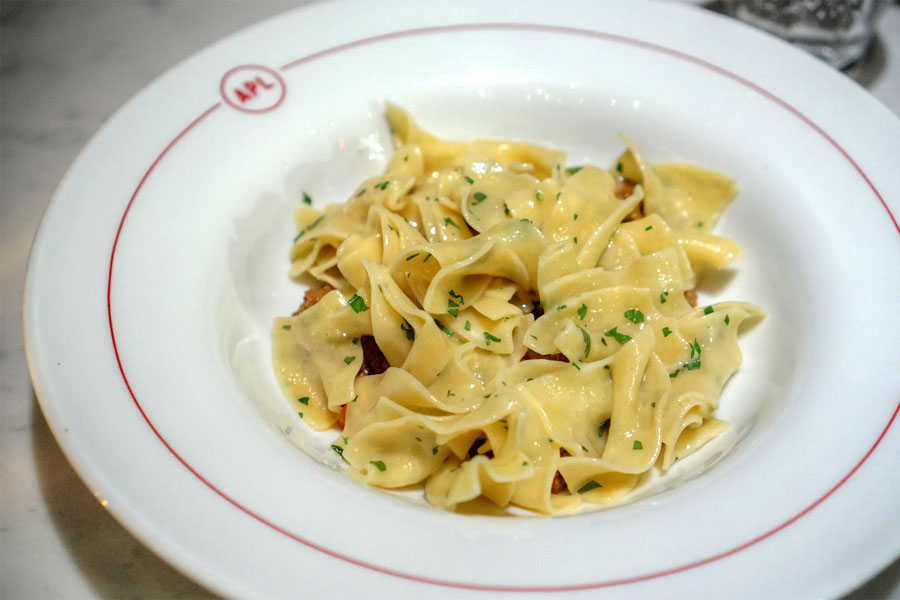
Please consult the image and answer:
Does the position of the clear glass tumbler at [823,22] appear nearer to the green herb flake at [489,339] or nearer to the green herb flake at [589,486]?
the green herb flake at [489,339]

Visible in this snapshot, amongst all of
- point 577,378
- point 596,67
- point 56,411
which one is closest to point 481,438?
point 577,378

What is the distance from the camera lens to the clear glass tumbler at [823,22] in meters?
4.80

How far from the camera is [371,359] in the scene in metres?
3.58

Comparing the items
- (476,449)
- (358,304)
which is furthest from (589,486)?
(358,304)

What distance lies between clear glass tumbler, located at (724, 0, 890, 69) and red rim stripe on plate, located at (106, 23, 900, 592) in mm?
1132

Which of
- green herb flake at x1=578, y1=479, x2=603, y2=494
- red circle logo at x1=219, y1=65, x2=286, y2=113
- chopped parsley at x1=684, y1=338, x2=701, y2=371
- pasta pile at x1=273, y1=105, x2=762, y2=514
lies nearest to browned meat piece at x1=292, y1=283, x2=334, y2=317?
pasta pile at x1=273, y1=105, x2=762, y2=514

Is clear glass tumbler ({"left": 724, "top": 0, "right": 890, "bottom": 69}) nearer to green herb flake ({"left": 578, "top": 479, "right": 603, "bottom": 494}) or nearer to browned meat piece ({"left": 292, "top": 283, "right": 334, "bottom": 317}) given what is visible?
browned meat piece ({"left": 292, "top": 283, "right": 334, "bottom": 317})

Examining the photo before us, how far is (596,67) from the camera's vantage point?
4.26m

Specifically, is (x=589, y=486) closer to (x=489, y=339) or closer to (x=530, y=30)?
(x=489, y=339)

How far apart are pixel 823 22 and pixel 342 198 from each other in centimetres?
310

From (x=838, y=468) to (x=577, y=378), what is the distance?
3.22 ft

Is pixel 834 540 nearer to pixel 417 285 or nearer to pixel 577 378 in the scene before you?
pixel 577 378

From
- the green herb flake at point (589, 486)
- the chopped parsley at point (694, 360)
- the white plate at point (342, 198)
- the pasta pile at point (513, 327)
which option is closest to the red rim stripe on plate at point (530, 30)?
the white plate at point (342, 198)

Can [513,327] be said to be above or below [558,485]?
above
